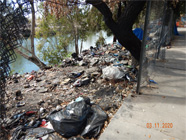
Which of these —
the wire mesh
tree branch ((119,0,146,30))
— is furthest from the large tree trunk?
the wire mesh

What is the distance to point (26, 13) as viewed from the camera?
1.32 m

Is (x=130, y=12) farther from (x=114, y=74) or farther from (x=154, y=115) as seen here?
(x=154, y=115)

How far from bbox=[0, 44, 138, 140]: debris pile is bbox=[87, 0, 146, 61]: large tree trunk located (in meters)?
0.87

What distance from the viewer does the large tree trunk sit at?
358 centimetres

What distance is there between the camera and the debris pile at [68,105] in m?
2.08

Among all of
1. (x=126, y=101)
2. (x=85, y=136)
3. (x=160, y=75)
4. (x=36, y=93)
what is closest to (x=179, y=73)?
(x=160, y=75)

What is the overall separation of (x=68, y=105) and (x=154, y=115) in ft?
4.96

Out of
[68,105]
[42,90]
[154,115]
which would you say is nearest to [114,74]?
[154,115]

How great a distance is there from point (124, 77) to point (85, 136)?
7.21ft

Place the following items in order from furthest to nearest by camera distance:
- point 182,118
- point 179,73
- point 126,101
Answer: point 179,73 < point 126,101 < point 182,118

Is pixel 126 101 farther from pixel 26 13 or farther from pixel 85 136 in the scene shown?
pixel 26 13

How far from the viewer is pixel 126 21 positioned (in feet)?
12.1
